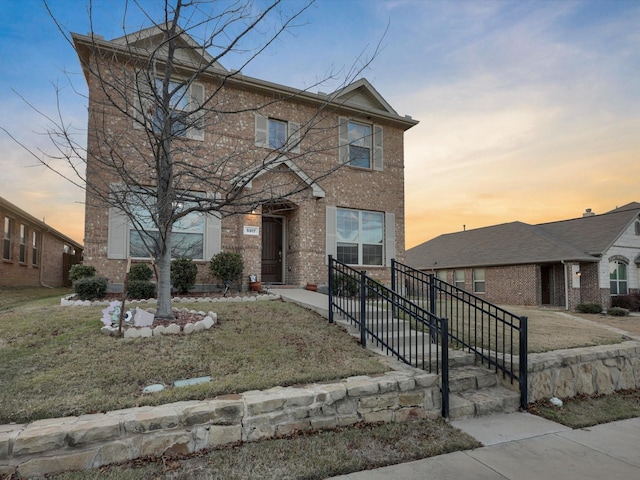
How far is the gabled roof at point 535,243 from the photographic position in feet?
60.8

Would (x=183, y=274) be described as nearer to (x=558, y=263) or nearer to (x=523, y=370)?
(x=523, y=370)

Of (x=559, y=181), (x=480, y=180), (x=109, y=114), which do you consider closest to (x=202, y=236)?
(x=109, y=114)

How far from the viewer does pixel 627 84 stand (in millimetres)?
9016

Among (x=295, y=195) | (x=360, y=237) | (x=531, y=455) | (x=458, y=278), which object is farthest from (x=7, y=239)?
(x=458, y=278)

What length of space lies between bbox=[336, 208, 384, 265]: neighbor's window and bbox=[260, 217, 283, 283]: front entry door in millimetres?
1902

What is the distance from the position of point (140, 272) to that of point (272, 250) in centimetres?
408

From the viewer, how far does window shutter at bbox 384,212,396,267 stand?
12633mm

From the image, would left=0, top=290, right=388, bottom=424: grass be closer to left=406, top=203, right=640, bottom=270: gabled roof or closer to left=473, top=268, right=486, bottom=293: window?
left=406, top=203, right=640, bottom=270: gabled roof

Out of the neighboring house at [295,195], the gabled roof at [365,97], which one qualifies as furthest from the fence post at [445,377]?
the gabled roof at [365,97]

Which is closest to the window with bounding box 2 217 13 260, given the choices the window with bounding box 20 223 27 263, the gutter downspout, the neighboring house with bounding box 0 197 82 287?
the neighboring house with bounding box 0 197 82 287

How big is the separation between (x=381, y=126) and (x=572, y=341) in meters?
8.73

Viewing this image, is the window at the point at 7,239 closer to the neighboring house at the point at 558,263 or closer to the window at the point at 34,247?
the window at the point at 34,247

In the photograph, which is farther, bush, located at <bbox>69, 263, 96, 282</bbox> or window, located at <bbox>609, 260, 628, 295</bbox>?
window, located at <bbox>609, 260, 628, 295</bbox>

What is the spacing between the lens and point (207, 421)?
3.15 m
